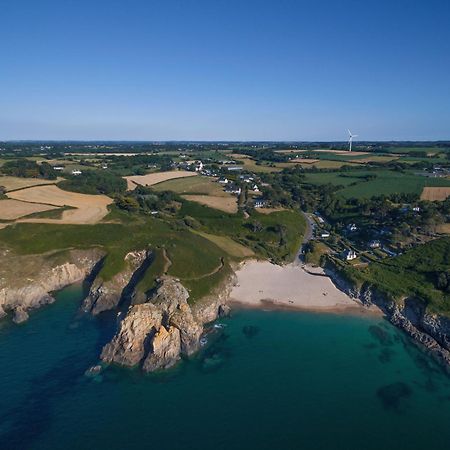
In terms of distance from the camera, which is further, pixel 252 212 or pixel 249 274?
pixel 252 212

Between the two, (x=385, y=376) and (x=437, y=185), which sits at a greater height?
(x=437, y=185)

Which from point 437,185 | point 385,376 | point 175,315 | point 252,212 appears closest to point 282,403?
point 385,376

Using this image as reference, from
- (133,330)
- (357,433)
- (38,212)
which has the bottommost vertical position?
(357,433)

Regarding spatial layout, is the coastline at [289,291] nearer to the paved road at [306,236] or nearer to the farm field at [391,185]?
the paved road at [306,236]

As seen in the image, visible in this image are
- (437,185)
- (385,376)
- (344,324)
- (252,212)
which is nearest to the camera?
(385,376)

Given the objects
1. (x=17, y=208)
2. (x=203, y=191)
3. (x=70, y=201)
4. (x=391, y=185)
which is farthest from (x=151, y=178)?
(x=391, y=185)

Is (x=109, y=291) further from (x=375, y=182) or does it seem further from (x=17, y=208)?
(x=375, y=182)

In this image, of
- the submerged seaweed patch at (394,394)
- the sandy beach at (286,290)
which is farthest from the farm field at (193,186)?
the submerged seaweed patch at (394,394)

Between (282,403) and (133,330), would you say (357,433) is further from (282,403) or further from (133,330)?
(133,330)

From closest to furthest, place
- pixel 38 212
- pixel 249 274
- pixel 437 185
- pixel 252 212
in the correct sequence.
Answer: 1. pixel 249 274
2. pixel 38 212
3. pixel 252 212
4. pixel 437 185
